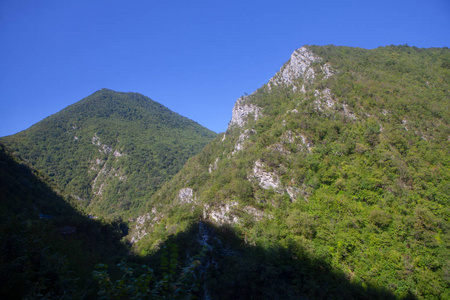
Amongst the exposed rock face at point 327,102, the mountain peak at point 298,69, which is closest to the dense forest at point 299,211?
the exposed rock face at point 327,102

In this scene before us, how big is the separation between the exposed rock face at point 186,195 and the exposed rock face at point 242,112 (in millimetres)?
35243

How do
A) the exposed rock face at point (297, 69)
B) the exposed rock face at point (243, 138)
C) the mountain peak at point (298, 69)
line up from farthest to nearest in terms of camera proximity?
the exposed rock face at point (297, 69), the mountain peak at point (298, 69), the exposed rock face at point (243, 138)

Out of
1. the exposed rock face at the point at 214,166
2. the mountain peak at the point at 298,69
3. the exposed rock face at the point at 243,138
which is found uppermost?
the mountain peak at the point at 298,69

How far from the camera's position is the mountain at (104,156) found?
12475 centimetres

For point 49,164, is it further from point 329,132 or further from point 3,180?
point 329,132

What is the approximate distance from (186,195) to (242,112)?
42706 mm

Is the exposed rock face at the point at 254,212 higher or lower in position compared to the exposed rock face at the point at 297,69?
lower

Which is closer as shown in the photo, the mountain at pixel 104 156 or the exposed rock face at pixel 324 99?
the exposed rock face at pixel 324 99

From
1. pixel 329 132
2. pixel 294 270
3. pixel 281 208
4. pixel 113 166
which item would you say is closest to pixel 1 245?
pixel 294 270

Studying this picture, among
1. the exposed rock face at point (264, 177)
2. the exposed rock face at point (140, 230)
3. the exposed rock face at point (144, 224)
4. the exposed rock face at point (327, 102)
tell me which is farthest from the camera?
the exposed rock face at point (140, 230)

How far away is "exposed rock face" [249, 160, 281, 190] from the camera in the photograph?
45562 millimetres

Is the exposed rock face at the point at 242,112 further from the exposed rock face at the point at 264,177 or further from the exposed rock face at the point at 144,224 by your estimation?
the exposed rock face at the point at 144,224

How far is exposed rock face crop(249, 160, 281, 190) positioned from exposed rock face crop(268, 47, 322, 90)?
45.1 metres

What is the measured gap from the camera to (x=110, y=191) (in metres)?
127
